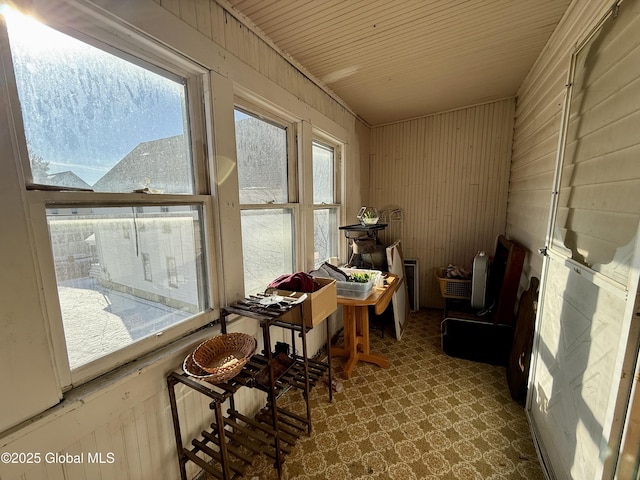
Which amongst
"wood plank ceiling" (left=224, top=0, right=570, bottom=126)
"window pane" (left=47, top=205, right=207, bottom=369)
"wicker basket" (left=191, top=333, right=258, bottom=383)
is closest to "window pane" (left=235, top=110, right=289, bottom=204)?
"window pane" (left=47, top=205, right=207, bottom=369)

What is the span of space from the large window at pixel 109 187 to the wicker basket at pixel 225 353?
0.54 feet

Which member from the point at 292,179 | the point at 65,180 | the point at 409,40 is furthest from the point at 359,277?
the point at 65,180

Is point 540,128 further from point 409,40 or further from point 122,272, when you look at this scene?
point 122,272

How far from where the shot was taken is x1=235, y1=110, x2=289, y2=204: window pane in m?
1.69

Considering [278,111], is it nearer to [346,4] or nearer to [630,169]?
[346,4]

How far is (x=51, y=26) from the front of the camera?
882mm

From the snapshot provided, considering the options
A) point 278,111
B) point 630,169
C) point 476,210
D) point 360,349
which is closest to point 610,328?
point 630,169

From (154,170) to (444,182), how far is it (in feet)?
10.8

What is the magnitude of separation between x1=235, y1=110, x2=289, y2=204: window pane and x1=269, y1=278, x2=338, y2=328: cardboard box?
2.38ft

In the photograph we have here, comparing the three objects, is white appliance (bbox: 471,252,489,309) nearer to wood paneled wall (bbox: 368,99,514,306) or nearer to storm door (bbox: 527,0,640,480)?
wood paneled wall (bbox: 368,99,514,306)

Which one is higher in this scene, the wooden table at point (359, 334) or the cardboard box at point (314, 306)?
the cardboard box at point (314, 306)

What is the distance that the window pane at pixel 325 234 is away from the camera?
2666 millimetres

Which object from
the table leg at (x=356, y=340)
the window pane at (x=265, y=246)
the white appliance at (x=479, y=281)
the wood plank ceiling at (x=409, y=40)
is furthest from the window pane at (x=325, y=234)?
the white appliance at (x=479, y=281)

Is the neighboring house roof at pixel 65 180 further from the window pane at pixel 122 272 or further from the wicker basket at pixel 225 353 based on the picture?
the wicker basket at pixel 225 353
